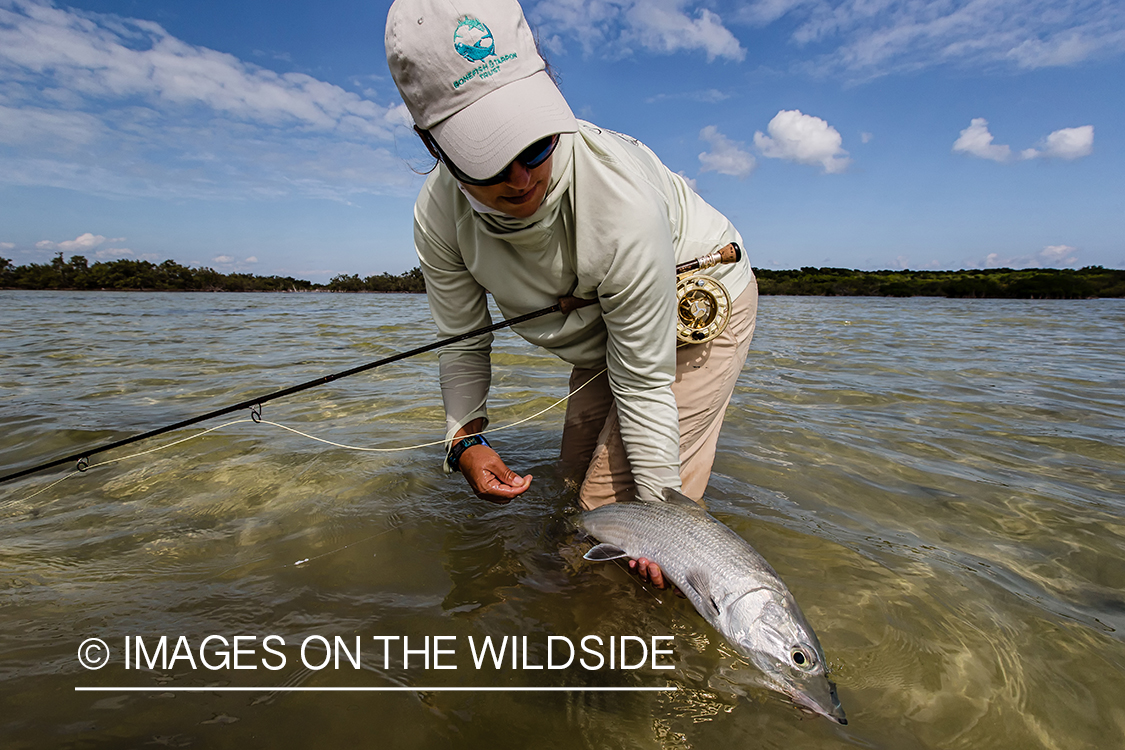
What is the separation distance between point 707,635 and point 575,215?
1.81 meters

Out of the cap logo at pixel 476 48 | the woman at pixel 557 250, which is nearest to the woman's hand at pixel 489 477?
the woman at pixel 557 250

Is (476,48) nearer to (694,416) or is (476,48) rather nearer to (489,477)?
(489,477)

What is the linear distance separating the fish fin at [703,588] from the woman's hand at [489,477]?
34.1 inches

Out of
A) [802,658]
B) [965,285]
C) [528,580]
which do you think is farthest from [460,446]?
[965,285]

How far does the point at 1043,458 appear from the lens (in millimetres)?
4484

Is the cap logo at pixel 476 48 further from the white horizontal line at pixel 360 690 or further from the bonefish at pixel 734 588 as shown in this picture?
the white horizontal line at pixel 360 690

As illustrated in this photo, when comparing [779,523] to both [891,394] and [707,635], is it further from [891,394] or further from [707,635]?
[891,394]

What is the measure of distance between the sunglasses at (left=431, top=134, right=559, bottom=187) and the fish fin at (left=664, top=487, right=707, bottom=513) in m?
1.49

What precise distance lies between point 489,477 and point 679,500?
0.94m

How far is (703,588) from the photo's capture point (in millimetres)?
2150

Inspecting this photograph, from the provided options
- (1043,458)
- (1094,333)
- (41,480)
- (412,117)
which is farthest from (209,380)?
(1094,333)

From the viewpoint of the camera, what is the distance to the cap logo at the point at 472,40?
1.70 m

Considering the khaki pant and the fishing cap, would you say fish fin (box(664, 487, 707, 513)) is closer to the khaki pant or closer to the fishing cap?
the khaki pant

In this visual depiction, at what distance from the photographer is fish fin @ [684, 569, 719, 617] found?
2.11m
